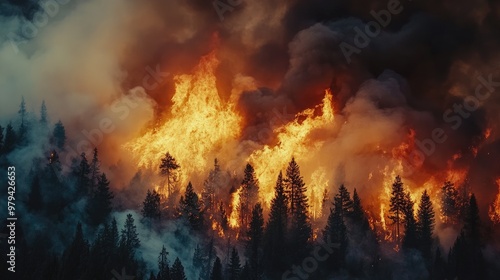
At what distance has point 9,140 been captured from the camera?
624 ft

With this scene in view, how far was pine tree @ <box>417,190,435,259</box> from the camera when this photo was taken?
176 metres

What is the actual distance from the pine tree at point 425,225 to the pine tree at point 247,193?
40.0 m

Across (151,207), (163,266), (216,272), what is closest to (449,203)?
(216,272)

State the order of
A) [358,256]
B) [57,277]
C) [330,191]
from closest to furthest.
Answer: [57,277]
[358,256]
[330,191]

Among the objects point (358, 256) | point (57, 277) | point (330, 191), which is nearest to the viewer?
point (57, 277)

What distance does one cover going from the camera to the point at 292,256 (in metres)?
174

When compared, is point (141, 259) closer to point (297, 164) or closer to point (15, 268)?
point (15, 268)

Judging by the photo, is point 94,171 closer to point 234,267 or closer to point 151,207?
point 151,207

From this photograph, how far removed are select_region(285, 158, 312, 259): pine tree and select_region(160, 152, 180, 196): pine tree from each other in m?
29.2

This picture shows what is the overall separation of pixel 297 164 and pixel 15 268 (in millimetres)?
74270

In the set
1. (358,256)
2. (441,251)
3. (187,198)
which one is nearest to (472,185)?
(441,251)

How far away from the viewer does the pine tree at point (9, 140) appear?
189 meters

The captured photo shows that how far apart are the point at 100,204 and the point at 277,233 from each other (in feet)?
140

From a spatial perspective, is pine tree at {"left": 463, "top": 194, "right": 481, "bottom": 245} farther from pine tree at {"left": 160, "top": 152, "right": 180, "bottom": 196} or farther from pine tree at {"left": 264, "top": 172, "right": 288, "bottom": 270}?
pine tree at {"left": 160, "top": 152, "right": 180, "bottom": 196}
